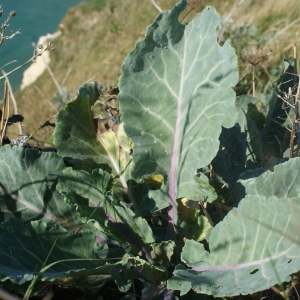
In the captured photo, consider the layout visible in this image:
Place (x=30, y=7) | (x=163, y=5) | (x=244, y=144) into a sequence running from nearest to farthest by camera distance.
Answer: (x=244, y=144) < (x=30, y=7) < (x=163, y=5)

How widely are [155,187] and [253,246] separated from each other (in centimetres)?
46

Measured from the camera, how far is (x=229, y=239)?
1063 millimetres

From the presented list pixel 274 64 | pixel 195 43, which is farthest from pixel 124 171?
pixel 274 64

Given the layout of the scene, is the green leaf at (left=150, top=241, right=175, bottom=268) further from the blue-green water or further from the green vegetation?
the blue-green water

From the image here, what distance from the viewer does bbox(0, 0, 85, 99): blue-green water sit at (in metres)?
3.47

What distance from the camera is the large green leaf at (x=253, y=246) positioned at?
3.03 feet

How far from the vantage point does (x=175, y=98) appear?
51.3 inches

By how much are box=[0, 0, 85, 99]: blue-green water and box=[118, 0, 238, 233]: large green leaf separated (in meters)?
1.06

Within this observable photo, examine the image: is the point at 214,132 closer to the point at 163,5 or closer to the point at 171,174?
the point at 171,174

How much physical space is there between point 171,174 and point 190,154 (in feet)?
0.34

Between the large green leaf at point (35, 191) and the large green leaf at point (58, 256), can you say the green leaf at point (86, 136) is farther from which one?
the large green leaf at point (58, 256)

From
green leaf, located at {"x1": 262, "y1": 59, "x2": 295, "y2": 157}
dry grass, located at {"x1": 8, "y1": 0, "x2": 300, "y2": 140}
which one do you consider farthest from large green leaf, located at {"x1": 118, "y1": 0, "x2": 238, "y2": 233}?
dry grass, located at {"x1": 8, "y1": 0, "x2": 300, "y2": 140}

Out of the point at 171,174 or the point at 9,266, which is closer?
the point at 9,266

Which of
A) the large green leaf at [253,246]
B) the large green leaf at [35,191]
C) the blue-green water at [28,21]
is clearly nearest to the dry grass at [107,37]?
the blue-green water at [28,21]
